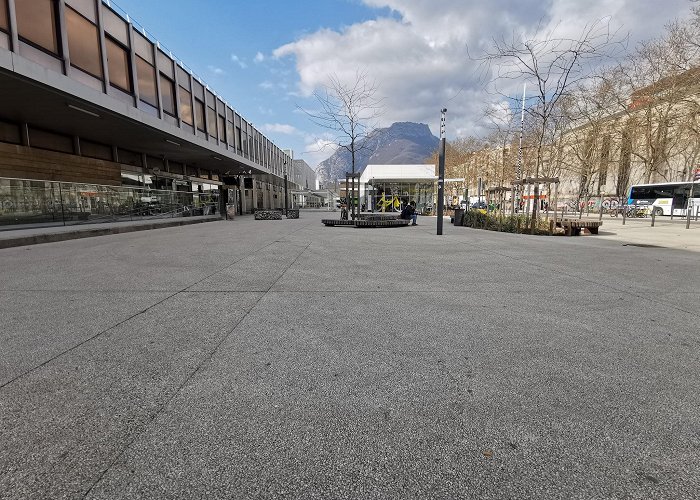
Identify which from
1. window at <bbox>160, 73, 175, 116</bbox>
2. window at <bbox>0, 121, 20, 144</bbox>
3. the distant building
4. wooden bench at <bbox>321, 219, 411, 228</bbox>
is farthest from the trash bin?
window at <bbox>0, 121, 20, 144</bbox>

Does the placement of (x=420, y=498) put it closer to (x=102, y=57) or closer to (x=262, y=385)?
(x=262, y=385)

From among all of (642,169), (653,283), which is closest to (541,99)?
(653,283)

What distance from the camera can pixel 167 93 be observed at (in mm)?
Result: 22203

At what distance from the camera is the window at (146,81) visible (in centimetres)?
1917

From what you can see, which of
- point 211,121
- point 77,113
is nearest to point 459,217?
point 77,113

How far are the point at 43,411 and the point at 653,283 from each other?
7.94m

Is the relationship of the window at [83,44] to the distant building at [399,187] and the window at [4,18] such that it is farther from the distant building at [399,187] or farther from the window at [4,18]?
the distant building at [399,187]

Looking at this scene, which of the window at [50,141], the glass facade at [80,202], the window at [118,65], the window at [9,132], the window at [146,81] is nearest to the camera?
the glass facade at [80,202]

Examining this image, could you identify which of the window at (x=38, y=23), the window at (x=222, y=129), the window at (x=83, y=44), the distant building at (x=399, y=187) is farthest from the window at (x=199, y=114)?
the distant building at (x=399, y=187)

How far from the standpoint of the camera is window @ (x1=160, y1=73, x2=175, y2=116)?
21.6 metres

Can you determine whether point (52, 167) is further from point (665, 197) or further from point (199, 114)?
point (665, 197)

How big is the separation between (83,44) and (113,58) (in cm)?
202

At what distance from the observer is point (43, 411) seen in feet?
7.40

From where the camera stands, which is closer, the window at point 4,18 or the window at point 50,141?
the window at point 4,18
